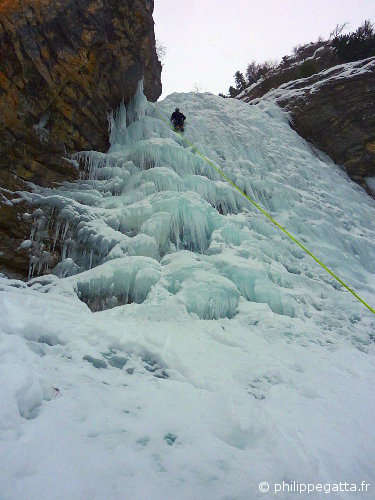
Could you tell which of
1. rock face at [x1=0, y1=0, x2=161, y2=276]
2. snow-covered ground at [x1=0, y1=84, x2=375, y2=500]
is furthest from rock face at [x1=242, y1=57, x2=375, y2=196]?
rock face at [x1=0, y1=0, x2=161, y2=276]

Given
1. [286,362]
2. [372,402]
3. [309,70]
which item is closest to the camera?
[372,402]

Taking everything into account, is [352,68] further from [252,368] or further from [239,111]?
[252,368]

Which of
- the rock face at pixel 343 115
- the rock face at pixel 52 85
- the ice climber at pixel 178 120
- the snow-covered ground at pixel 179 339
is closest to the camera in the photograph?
the snow-covered ground at pixel 179 339

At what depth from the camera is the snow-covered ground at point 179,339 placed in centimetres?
192

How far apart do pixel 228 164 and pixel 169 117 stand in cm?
284

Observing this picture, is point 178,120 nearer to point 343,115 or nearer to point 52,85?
point 52,85

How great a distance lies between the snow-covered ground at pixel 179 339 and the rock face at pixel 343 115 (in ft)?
15.0

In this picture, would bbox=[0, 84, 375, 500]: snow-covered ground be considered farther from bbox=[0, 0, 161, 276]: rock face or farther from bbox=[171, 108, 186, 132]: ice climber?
bbox=[171, 108, 186, 132]: ice climber

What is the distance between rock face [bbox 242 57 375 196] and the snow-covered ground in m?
4.57

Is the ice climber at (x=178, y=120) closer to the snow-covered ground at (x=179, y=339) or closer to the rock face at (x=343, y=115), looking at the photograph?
the snow-covered ground at (x=179, y=339)

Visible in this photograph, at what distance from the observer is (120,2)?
333 inches

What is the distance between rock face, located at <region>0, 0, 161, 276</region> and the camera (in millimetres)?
6043

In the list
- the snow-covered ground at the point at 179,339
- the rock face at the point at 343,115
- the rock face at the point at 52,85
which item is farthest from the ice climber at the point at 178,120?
the rock face at the point at 343,115

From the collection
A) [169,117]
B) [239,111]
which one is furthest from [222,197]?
[239,111]
